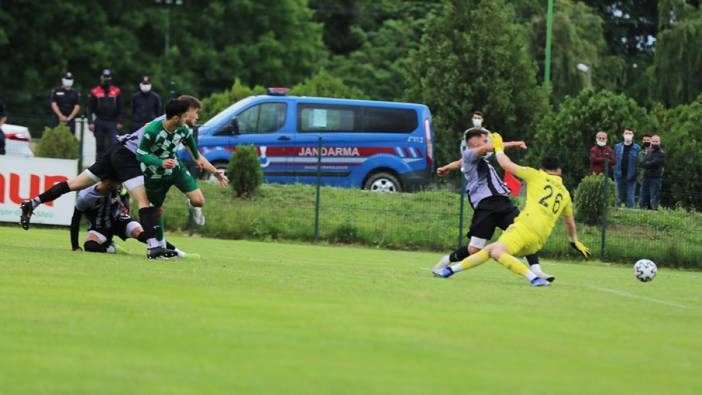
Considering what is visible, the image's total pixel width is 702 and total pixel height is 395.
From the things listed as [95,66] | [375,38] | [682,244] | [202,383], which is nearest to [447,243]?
[682,244]

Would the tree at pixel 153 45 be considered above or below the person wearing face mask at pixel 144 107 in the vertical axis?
above

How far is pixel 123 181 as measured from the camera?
1527cm

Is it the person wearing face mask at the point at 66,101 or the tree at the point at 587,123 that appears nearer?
the person wearing face mask at the point at 66,101

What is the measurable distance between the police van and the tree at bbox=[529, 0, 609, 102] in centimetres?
2626

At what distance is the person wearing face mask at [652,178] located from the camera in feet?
83.1

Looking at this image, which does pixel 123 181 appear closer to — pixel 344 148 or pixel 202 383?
pixel 202 383

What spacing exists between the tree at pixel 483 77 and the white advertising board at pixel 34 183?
15379mm

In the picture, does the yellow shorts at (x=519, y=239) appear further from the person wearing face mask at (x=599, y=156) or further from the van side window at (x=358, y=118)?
the van side window at (x=358, y=118)

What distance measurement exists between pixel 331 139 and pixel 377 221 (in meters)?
3.38

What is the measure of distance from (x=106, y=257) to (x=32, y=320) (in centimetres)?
593

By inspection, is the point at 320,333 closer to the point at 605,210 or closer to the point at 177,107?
the point at 177,107

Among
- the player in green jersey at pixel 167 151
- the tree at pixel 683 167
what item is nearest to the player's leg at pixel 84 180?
the player in green jersey at pixel 167 151

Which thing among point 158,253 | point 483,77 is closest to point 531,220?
point 158,253

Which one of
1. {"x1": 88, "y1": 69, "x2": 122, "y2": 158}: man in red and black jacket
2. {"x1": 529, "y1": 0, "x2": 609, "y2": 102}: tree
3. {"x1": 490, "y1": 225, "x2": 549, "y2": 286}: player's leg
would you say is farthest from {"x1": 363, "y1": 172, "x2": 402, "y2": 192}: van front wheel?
{"x1": 529, "y1": 0, "x2": 609, "y2": 102}: tree
